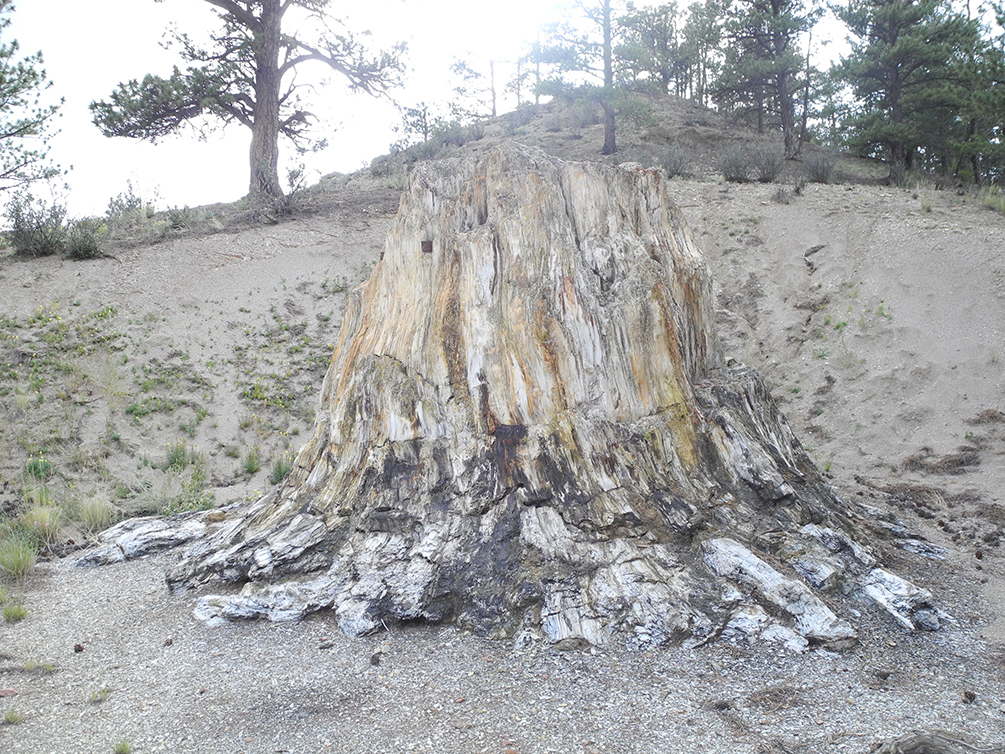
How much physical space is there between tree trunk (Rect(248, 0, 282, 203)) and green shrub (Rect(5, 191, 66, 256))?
5259 millimetres

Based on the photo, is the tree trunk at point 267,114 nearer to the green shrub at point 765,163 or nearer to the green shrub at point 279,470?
the green shrub at point 279,470

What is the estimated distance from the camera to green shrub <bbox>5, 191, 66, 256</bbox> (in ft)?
53.9

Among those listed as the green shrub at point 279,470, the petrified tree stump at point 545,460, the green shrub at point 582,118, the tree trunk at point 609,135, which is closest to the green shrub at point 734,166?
the tree trunk at point 609,135

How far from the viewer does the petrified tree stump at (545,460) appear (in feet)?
17.8

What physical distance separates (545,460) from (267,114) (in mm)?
18264

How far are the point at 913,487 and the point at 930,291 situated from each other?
575 centimetres

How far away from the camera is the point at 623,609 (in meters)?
5.20

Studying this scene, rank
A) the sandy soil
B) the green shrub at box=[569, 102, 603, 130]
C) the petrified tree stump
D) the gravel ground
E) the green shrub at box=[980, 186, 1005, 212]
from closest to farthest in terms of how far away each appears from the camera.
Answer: the gravel ground, the sandy soil, the petrified tree stump, the green shrub at box=[980, 186, 1005, 212], the green shrub at box=[569, 102, 603, 130]

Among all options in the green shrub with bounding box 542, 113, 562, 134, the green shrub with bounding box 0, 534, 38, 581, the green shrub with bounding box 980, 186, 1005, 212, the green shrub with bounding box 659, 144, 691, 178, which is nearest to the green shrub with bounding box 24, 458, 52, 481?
the green shrub with bounding box 0, 534, 38, 581

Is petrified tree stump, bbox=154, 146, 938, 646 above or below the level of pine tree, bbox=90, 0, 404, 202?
below

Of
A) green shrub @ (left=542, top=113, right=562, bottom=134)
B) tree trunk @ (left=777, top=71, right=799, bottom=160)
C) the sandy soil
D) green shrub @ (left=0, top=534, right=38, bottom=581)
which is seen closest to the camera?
the sandy soil

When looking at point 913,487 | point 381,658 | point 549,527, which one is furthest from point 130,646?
point 913,487

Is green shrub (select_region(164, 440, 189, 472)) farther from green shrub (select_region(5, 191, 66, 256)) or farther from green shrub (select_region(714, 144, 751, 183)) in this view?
green shrub (select_region(714, 144, 751, 183))

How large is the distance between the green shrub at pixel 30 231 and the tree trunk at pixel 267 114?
5.26 metres
